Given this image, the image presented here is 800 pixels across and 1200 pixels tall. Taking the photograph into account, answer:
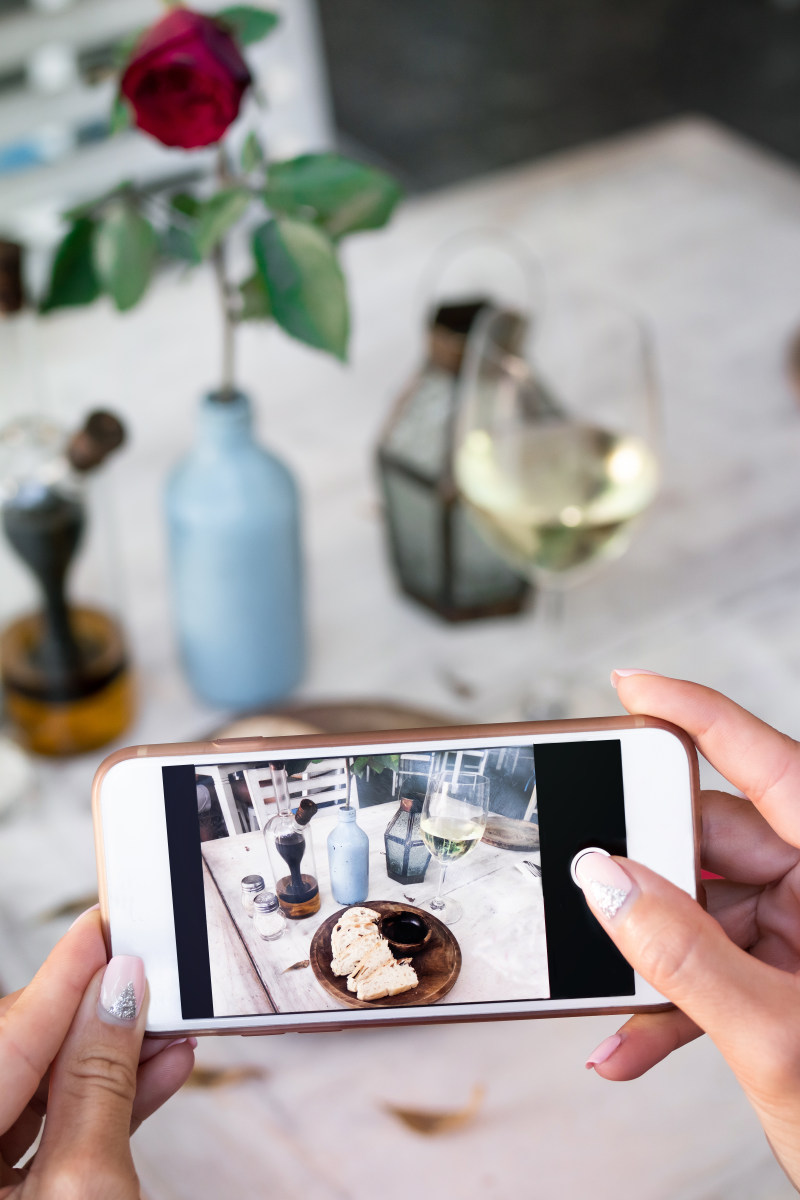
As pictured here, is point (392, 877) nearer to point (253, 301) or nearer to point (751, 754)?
point (751, 754)

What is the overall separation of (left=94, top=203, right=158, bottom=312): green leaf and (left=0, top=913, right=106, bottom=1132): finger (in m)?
0.36

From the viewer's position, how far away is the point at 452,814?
48 centimetres

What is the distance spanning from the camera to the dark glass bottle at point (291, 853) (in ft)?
1.58

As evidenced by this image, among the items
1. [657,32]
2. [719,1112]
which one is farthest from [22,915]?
[657,32]

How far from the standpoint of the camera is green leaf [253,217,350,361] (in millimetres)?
644

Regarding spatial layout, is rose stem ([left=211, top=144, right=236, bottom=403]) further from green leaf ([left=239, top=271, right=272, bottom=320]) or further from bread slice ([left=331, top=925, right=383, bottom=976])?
bread slice ([left=331, top=925, right=383, bottom=976])

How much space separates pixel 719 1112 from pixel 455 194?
3.50 ft

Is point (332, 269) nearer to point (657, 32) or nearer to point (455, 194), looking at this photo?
point (455, 194)

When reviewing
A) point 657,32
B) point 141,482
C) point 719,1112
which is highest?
point 657,32

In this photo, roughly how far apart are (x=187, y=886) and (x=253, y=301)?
0.37m

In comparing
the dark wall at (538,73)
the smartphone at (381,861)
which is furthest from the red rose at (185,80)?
the dark wall at (538,73)

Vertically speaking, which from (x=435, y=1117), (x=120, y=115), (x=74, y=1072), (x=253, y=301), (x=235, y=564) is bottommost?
(x=435, y=1117)

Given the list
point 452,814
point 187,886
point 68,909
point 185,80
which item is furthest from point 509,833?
point 185,80

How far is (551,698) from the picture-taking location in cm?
80
